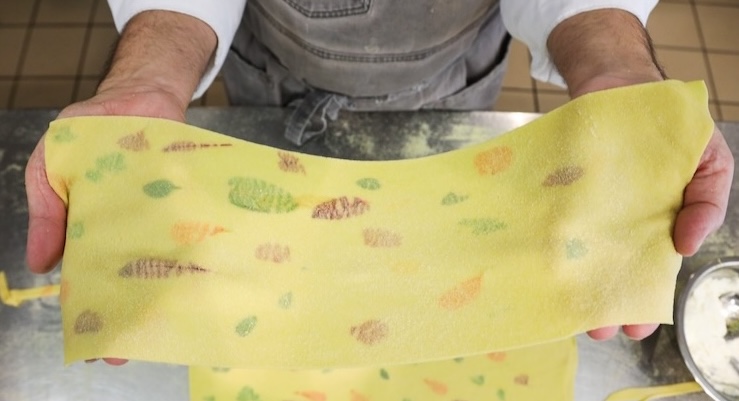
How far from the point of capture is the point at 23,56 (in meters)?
1.29

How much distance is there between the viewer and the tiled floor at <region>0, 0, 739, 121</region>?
49.5 inches

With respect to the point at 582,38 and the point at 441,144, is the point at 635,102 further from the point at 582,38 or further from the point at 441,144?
the point at 441,144

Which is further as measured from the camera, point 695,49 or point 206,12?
point 695,49

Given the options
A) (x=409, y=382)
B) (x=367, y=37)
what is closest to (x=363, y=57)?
(x=367, y=37)

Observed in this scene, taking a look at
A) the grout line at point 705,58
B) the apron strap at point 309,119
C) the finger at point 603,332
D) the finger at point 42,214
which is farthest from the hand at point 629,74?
the grout line at point 705,58

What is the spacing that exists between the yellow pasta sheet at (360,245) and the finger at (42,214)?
12mm

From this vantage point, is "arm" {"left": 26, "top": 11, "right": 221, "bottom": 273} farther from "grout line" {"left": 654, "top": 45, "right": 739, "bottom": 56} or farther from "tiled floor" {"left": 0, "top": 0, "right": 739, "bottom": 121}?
"grout line" {"left": 654, "top": 45, "right": 739, "bottom": 56}

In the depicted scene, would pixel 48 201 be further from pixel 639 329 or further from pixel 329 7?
pixel 639 329

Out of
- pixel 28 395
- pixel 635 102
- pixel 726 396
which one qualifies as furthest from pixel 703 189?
pixel 28 395

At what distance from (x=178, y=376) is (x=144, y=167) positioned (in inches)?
8.0

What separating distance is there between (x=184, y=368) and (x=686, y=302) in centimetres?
42

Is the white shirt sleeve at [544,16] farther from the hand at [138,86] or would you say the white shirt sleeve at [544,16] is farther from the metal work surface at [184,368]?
the hand at [138,86]

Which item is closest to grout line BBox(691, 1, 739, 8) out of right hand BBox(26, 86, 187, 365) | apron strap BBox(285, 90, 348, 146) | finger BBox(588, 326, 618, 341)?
apron strap BBox(285, 90, 348, 146)

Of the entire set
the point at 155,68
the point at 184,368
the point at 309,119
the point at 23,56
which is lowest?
the point at 23,56
